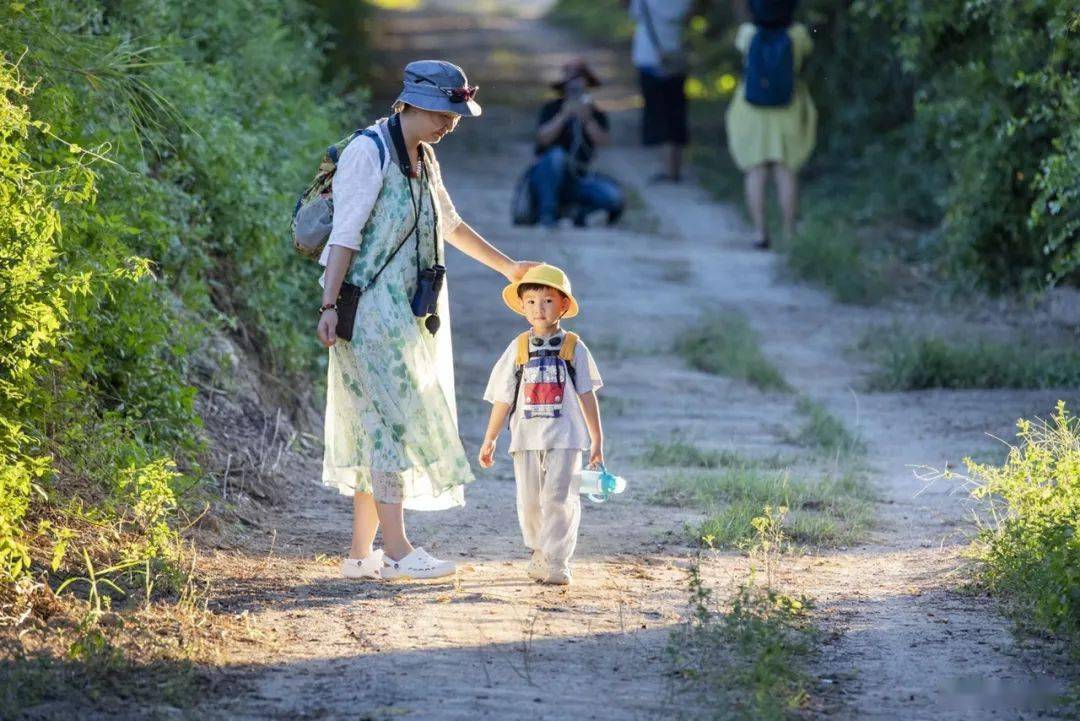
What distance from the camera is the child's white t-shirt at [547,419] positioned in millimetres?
5609

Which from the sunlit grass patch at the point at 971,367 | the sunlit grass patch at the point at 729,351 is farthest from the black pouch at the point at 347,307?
the sunlit grass patch at the point at 971,367

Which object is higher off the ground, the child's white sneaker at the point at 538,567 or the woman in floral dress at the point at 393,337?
the woman in floral dress at the point at 393,337

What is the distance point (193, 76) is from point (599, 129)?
19.2ft

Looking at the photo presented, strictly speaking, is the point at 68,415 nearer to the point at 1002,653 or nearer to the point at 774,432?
the point at 1002,653

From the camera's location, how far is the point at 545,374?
5.64 m

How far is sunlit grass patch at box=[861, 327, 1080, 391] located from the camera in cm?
966

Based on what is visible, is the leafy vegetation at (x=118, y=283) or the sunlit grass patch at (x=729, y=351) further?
the sunlit grass patch at (x=729, y=351)

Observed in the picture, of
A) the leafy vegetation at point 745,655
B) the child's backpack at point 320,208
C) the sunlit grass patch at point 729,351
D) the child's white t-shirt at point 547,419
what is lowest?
the sunlit grass patch at point 729,351

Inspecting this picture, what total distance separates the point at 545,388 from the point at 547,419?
10 centimetres

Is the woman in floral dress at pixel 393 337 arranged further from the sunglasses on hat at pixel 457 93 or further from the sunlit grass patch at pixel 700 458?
the sunlit grass patch at pixel 700 458

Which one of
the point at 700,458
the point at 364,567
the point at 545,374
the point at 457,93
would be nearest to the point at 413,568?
the point at 364,567

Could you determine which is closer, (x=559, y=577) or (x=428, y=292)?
(x=428, y=292)

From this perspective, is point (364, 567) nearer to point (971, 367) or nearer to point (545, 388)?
point (545, 388)

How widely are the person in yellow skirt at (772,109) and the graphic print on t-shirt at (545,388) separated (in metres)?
7.57
